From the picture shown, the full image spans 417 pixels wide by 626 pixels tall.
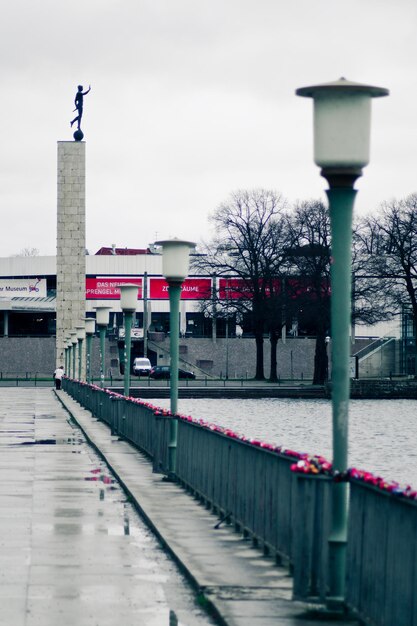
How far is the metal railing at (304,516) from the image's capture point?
841 centimetres

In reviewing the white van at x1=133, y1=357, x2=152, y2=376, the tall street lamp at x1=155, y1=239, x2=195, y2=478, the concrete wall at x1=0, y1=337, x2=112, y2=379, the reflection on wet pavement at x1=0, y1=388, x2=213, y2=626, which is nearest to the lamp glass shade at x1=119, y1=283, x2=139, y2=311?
the reflection on wet pavement at x1=0, y1=388, x2=213, y2=626

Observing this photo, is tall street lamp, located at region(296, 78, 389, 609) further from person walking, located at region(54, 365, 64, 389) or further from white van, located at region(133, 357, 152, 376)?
white van, located at region(133, 357, 152, 376)

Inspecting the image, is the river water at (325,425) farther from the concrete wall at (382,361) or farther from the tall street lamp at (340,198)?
the concrete wall at (382,361)

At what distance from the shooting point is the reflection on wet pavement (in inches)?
399

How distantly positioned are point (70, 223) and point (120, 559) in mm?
74357

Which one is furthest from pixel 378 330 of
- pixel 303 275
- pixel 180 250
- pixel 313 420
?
pixel 180 250

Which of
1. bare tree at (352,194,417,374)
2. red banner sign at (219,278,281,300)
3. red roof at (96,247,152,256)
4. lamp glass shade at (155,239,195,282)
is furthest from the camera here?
red roof at (96,247,152,256)

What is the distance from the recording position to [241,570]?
1180 centimetres

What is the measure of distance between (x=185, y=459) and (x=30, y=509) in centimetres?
306

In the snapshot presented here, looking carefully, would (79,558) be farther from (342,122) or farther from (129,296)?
(129,296)

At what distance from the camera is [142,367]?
106812mm

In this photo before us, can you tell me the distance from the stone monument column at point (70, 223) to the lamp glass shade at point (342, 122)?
76.8 meters

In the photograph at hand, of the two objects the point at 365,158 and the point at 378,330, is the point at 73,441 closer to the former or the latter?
the point at 365,158

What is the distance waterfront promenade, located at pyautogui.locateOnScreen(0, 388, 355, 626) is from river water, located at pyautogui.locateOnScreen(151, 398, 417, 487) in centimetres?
1266
